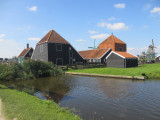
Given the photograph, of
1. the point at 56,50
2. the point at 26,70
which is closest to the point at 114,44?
the point at 56,50

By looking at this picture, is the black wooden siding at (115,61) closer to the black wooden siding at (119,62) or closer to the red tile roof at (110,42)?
the black wooden siding at (119,62)

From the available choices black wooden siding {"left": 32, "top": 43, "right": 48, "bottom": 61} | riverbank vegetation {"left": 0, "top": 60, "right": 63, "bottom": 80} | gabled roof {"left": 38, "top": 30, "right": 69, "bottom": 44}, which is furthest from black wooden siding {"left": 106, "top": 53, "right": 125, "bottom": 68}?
black wooden siding {"left": 32, "top": 43, "right": 48, "bottom": 61}

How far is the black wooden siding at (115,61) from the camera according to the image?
2883 centimetres

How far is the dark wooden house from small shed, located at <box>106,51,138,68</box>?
949 centimetres

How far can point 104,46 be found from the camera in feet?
153

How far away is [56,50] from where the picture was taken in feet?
109

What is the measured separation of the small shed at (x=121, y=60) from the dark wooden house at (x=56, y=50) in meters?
9.49

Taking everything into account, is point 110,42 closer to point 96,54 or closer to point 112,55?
point 96,54

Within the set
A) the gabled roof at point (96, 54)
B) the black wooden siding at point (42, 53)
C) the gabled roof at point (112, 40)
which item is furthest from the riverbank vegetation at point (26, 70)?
the gabled roof at point (112, 40)

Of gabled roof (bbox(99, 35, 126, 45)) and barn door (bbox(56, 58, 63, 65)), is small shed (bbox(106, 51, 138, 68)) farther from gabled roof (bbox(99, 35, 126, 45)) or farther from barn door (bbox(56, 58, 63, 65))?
gabled roof (bbox(99, 35, 126, 45))

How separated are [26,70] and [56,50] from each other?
11.6 m

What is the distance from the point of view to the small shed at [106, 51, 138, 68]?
93.7 feet

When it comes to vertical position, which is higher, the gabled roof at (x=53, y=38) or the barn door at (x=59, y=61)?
the gabled roof at (x=53, y=38)

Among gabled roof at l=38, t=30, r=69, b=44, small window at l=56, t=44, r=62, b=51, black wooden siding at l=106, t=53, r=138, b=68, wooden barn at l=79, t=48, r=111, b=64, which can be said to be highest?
gabled roof at l=38, t=30, r=69, b=44
